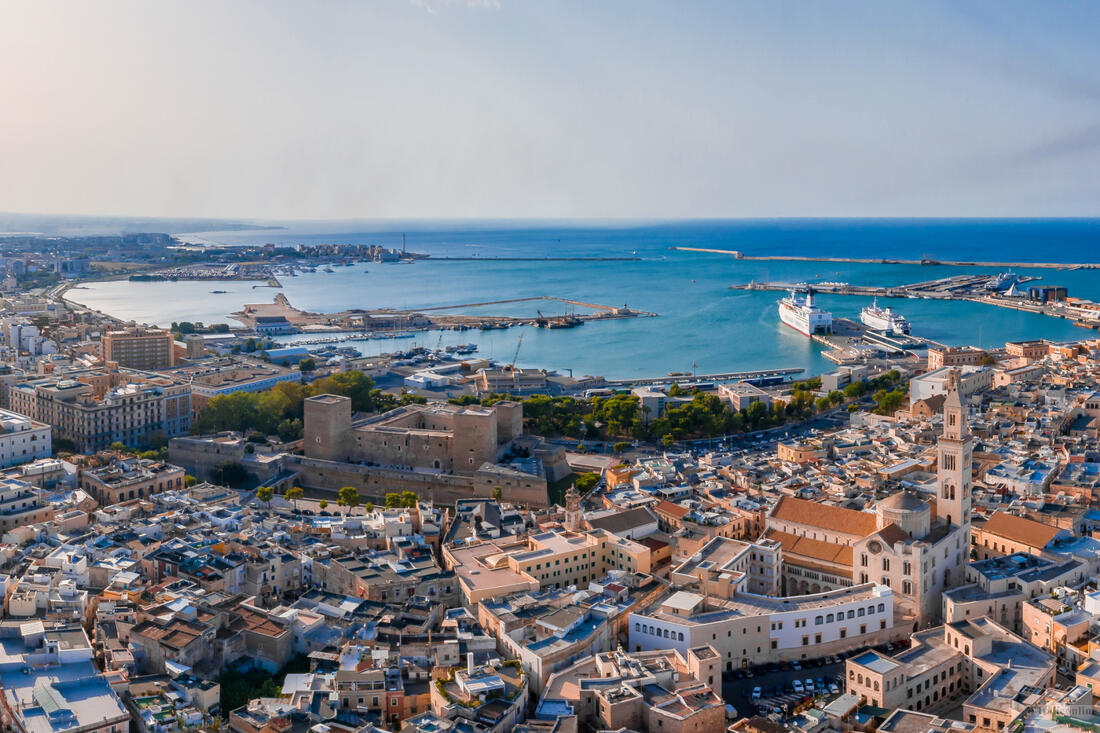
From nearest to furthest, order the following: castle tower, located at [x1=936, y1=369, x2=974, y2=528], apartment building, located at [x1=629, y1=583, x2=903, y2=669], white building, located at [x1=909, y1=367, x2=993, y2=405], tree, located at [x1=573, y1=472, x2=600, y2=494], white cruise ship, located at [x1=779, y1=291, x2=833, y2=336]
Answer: apartment building, located at [x1=629, y1=583, x2=903, y2=669] → castle tower, located at [x1=936, y1=369, x2=974, y2=528] → tree, located at [x1=573, y1=472, x2=600, y2=494] → white building, located at [x1=909, y1=367, x2=993, y2=405] → white cruise ship, located at [x1=779, y1=291, x2=833, y2=336]

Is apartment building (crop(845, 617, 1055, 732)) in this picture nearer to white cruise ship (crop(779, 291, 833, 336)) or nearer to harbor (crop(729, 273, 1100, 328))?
white cruise ship (crop(779, 291, 833, 336))

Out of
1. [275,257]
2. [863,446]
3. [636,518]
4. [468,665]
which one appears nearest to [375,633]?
[468,665]

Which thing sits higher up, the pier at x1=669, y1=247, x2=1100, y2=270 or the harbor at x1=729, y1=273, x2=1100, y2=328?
the pier at x1=669, y1=247, x2=1100, y2=270

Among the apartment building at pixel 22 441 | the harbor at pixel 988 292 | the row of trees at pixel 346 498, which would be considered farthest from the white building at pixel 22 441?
the harbor at pixel 988 292

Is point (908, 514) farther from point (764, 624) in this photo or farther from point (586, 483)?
point (586, 483)

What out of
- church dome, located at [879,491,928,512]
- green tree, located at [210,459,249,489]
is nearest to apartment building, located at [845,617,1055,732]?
church dome, located at [879,491,928,512]

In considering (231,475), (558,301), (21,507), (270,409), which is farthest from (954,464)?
(558,301)

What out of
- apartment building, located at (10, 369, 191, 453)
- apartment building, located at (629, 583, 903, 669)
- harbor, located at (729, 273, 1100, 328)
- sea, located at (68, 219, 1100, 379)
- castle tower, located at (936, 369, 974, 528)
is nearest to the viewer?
apartment building, located at (629, 583, 903, 669)
